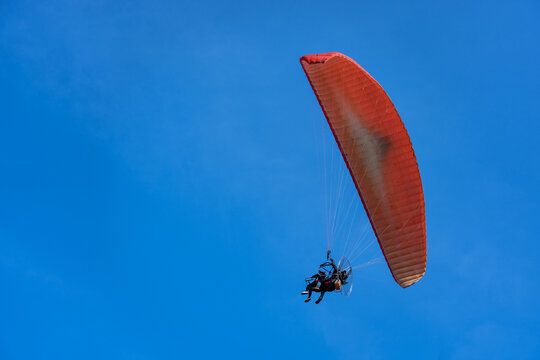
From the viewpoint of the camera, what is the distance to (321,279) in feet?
75.9

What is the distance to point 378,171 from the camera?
23719 millimetres

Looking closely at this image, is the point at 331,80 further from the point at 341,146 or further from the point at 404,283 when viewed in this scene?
the point at 404,283

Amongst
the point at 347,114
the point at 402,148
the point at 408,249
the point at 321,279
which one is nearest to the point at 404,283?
the point at 408,249

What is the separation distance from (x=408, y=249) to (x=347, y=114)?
17.1 ft

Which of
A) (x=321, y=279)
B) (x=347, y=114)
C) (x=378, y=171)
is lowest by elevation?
(x=321, y=279)

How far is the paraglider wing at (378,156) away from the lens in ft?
75.6

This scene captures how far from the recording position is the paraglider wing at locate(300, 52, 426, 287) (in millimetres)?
23031

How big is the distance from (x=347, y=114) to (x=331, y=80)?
134cm

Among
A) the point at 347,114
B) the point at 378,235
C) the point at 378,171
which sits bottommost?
the point at 378,235

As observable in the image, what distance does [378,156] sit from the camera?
926 inches

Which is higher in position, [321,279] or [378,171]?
[378,171]

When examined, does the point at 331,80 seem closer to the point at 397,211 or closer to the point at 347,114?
the point at 347,114

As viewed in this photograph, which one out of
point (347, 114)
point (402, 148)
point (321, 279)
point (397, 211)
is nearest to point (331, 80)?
point (347, 114)

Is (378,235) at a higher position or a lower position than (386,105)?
lower
